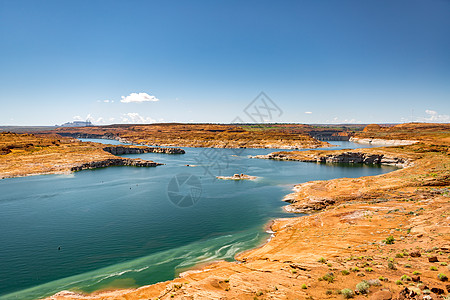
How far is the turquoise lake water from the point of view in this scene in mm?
29297

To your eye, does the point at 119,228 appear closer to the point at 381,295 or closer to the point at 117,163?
the point at 381,295

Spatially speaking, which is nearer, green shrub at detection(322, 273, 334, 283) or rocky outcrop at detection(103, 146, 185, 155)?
green shrub at detection(322, 273, 334, 283)

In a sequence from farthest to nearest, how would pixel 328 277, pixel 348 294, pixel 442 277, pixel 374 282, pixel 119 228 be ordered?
pixel 119 228 < pixel 328 277 < pixel 374 282 < pixel 442 277 < pixel 348 294

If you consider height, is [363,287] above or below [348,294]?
above

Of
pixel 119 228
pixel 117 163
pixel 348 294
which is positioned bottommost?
pixel 119 228

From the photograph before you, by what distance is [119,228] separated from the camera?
4303cm

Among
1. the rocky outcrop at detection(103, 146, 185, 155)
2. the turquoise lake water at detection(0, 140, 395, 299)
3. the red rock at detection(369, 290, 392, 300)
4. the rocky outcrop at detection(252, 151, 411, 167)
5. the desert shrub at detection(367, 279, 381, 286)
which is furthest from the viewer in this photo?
the rocky outcrop at detection(103, 146, 185, 155)

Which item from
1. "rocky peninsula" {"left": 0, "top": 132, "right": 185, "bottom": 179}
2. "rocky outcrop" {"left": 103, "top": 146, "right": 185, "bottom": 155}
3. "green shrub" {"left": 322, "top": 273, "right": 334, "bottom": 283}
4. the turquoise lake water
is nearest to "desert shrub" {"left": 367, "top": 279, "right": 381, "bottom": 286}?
"green shrub" {"left": 322, "top": 273, "right": 334, "bottom": 283}

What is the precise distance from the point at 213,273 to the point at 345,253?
1367 centimetres

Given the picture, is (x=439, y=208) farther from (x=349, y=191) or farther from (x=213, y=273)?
(x=213, y=273)

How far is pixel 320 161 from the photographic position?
129000 mm

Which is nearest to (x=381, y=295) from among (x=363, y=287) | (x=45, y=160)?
(x=363, y=287)

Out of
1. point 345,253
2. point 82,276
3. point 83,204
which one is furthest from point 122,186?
point 345,253

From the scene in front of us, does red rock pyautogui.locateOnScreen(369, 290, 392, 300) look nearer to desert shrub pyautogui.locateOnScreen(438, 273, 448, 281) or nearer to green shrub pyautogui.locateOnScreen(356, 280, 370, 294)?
green shrub pyautogui.locateOnScreen(356, 280, 370, 294)
